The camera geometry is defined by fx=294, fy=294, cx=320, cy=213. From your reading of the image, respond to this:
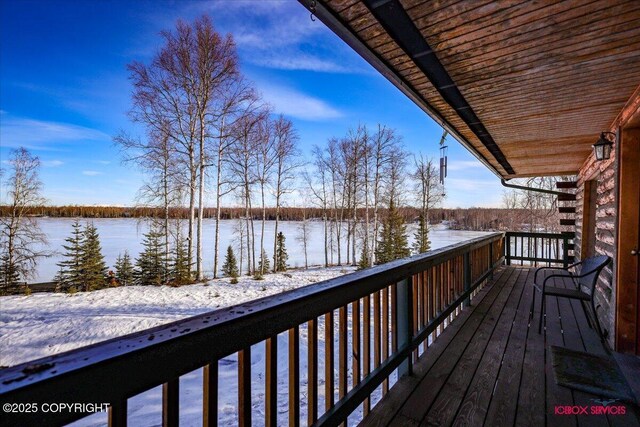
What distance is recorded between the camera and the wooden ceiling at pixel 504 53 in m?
1.51

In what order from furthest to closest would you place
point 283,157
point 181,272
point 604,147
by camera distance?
point 283,157
point 181,272
point 604,147

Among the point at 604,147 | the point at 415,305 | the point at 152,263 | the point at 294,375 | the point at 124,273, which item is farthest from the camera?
the point at 124,273

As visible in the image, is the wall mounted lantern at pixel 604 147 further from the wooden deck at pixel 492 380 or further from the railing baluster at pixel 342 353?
the railing baluster at pixel 342 353

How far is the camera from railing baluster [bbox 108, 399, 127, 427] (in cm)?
66

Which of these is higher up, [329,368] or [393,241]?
[329,368]

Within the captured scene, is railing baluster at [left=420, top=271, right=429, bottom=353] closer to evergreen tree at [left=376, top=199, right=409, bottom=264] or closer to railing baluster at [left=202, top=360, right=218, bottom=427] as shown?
railing baluster at [left=202, top=360, right=218, bottom=427]

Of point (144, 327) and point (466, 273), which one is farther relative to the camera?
point (144, 327)

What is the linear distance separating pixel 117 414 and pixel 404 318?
1893 millimetres

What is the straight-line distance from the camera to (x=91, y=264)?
1128cm

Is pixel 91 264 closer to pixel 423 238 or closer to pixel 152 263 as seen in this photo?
pixel 152 263

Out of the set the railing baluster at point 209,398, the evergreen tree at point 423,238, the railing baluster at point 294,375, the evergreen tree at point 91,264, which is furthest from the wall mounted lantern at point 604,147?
the evergreen tree at point 91,264

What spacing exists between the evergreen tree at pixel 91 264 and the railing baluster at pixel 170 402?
12878mm

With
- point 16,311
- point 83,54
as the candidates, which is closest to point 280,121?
point 83,54

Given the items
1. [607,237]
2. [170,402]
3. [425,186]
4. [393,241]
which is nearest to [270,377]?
[170,402]
